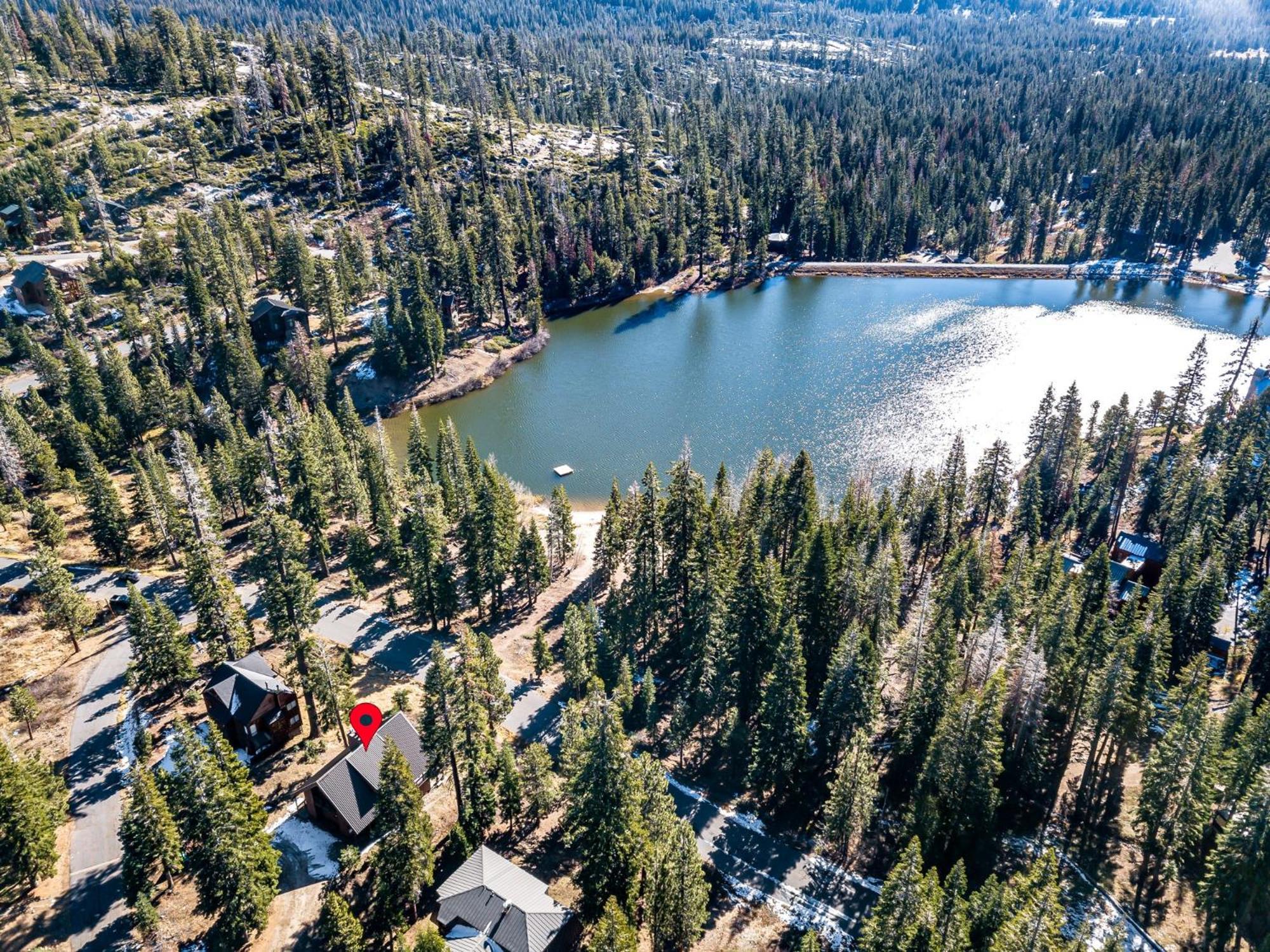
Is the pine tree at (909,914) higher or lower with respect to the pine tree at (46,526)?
higher

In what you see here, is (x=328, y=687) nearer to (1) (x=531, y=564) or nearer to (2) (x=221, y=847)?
(2) (x=221, y=847)

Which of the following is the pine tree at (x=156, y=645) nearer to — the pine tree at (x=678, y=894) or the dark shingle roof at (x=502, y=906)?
the dark shingle roof at (x=502, y=906)

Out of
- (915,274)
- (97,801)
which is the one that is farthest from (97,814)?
(915,274)

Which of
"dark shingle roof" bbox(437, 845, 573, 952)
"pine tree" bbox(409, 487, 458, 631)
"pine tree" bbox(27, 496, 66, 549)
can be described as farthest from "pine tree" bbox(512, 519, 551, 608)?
"pine tree" bbox(27, 496, 66, 549)

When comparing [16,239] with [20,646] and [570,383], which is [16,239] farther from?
[20,646]

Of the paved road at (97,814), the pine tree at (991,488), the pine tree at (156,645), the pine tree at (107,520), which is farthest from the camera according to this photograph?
the pine tree at (991,488)

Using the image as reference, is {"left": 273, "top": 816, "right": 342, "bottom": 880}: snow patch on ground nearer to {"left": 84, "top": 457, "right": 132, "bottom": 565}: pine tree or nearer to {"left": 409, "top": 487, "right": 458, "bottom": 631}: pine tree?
{"left": 409, "top": 487, "right": 458, "bottom": 631}: pine tree

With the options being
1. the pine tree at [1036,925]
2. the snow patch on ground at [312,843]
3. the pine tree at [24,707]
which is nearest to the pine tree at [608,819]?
the snow patch on ground at [312,843]
